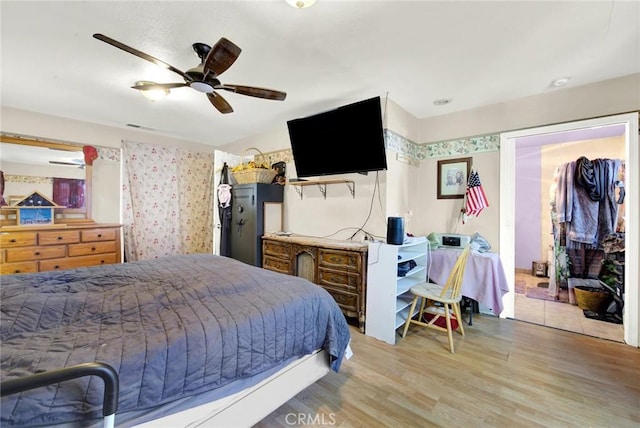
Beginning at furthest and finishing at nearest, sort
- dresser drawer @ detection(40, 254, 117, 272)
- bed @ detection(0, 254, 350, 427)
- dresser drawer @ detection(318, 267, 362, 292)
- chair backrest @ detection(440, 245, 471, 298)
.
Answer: dresser drawer @ detection(40, 254, 117, 272) → dresser drawer @ detection(318, 267, 362, 292) → chair backrest @ detection(440, 245, 471, 298) → bed @ detection(0, 254, 350, 427)

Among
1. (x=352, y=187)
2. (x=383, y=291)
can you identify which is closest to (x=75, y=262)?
(x=352, y=187)

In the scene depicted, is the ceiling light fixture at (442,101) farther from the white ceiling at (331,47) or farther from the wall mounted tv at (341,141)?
the wall mounted tv at (341,141)

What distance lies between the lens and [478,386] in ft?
6.11

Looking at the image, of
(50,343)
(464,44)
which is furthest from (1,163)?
(464,44)

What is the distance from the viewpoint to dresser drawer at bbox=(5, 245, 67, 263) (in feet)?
9.80

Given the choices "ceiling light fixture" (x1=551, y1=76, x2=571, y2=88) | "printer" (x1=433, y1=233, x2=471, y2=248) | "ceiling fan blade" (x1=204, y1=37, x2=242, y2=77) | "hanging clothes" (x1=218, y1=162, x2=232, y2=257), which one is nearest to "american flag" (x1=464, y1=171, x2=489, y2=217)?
"printer" (x1=433, y1=233, x2=471, y2=248)

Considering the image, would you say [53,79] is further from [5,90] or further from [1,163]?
[1,163]

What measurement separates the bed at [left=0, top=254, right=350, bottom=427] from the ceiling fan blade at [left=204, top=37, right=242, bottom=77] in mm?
1494

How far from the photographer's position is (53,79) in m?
2.59

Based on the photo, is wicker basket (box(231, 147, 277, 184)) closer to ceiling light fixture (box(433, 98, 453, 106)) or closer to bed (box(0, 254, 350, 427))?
bed (box(0, 254, 350, 427))

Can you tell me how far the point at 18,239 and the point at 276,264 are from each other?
2.97 meters

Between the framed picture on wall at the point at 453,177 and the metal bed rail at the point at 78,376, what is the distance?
3.52 meters

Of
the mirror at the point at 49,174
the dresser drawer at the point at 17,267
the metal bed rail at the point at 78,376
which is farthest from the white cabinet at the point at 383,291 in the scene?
the mirror at the point at 49,174

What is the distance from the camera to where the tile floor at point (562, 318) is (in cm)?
268
